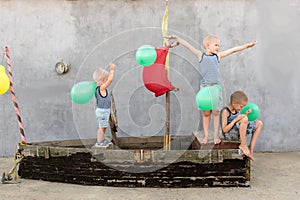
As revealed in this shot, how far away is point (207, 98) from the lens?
13.4 ft

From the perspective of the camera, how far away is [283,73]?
5789mm

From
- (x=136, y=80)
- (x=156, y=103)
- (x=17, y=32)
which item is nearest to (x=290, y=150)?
(x=156, y=103)

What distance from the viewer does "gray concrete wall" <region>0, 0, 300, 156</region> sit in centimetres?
566

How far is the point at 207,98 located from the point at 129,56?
1.99m

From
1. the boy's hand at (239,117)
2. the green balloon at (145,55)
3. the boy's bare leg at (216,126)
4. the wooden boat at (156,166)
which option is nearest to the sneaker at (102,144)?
the wooden boat at (156,166)

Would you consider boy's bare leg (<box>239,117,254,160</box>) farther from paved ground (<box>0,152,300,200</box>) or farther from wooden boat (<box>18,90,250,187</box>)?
paved ground (<box>0,152,300,200</box>)

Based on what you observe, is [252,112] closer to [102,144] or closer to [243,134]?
[243,134]

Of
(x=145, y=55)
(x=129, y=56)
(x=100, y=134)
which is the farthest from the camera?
→ (x=129, y=56)

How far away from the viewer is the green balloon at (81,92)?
4.20m

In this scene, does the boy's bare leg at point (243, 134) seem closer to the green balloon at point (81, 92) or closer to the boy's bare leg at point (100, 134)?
the boy's bare leg at point (100, 134)

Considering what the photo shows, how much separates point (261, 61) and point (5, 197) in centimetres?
386

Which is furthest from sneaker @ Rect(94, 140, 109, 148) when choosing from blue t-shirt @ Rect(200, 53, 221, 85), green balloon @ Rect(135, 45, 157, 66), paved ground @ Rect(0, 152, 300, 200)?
blue t-shirt @ Rect(200, 53, 221, 85)

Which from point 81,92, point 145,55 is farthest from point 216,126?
point 81,92

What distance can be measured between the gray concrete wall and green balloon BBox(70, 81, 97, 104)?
1368mm
